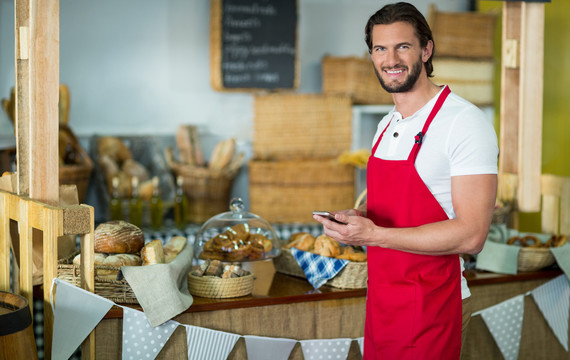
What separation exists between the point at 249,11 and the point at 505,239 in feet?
9.77

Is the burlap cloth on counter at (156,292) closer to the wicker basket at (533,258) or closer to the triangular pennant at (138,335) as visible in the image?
the triangular pennant at (138,335)

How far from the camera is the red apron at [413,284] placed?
6.87 ft

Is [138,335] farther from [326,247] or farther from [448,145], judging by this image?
[448,145]

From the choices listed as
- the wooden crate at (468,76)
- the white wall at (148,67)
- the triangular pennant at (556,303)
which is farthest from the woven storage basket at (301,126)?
the triangular pennant at (556,303)

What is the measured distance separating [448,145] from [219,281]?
41.2 inches

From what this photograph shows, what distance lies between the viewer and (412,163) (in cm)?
207

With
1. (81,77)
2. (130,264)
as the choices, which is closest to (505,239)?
(130,264)

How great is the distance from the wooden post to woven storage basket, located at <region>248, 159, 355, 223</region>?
1652mm

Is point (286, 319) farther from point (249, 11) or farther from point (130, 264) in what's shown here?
point (249, 11)

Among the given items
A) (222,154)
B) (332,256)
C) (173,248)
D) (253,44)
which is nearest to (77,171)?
(222,154)

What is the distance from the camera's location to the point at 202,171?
5004 millimetres

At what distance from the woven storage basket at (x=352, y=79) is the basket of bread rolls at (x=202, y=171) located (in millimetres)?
908

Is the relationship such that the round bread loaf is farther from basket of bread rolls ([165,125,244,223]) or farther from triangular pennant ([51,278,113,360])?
basket of bread rolls ([165,125,244,223])

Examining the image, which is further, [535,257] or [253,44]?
[253,44]
